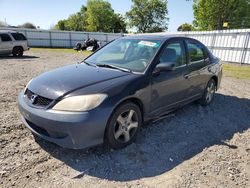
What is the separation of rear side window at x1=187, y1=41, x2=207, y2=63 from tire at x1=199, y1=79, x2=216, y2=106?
0.73m

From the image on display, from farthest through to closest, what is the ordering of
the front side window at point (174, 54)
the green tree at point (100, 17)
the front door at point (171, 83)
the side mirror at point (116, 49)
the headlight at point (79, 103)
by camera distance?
the green tree at point (100, 17)
the side mirror at point (116, 49)
the front side window at point (174, 54)
the front door at point (171, 83)
the headlight at point (79, 103)

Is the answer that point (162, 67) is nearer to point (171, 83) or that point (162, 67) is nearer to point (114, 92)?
point (171, 83)

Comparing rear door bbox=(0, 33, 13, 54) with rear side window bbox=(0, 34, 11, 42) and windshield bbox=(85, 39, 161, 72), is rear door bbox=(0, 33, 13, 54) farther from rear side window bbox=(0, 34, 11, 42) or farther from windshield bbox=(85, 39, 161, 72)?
windshield bbox=(85, 39, 161, 72)

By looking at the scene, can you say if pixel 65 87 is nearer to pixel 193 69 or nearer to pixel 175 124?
pixel 175 124

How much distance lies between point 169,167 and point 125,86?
1295mm

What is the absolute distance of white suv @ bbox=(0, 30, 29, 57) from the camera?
16.5 metres

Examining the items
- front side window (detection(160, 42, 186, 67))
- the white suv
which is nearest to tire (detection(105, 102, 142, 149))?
front side window (detection(160, 42, 186, 67))

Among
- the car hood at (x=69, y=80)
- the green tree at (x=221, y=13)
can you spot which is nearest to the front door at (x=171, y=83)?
the car hood at (x=69, y=80)

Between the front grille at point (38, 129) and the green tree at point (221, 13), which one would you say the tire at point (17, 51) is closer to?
the front grille at point (38, 129)

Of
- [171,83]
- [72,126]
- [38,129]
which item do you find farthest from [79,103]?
[171,83]

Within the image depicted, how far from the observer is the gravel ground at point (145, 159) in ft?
9.84

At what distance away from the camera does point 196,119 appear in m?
5.10

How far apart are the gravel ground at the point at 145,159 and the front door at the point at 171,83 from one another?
0.48 meters

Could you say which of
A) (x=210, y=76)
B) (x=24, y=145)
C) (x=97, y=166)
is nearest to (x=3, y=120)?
(x=24, y=145)
